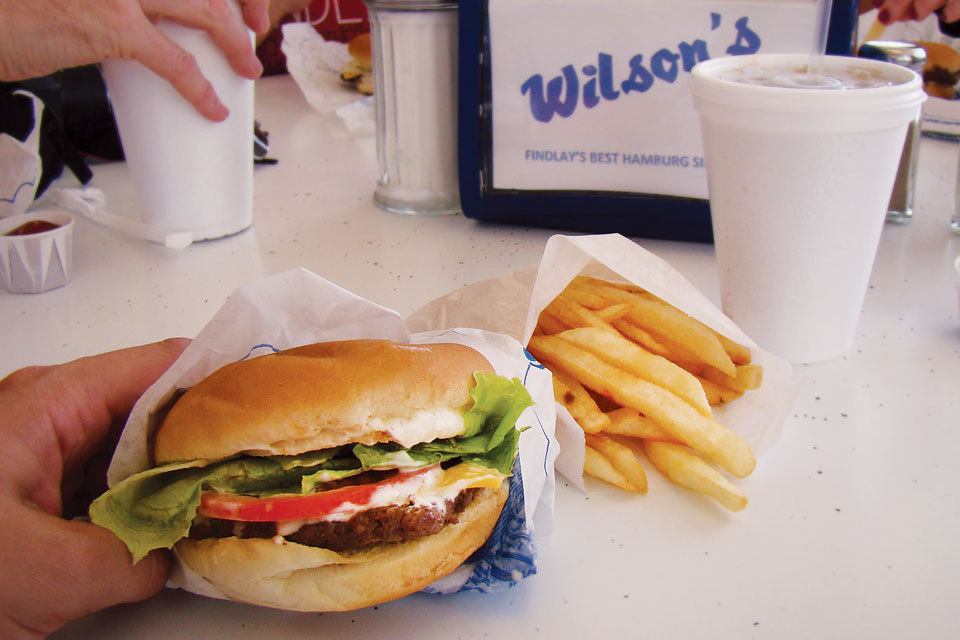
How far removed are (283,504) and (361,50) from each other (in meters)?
2.72

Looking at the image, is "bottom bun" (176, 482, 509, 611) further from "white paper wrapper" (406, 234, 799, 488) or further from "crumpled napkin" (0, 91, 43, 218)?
"crumpled napkin" (0, 91, 43, 218)

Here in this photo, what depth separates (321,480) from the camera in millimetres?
837

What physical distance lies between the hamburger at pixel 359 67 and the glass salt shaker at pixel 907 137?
74.0 inches

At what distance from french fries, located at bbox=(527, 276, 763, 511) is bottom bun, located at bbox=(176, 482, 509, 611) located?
0.32 m

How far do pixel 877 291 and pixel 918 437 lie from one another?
57cm

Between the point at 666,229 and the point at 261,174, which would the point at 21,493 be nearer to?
the point at 666,229

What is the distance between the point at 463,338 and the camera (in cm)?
104

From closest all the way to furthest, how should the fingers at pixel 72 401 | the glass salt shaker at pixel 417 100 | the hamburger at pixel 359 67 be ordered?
the fingers at pixel 72 401 → the glass salt shaker at pixel 417 100 → the hamburger at pixel 359 67

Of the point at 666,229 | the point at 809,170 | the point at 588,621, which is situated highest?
the point at 809,170

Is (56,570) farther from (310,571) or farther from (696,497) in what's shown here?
(696,497)

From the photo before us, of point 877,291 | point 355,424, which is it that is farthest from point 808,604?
point 877,291

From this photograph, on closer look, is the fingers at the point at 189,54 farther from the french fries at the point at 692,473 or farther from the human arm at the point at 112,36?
the french fries at the point at 692,473

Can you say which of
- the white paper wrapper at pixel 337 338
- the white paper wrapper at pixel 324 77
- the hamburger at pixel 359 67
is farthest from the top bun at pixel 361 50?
the white paper wrapper at pixel 337 338

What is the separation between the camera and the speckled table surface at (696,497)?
862 millimetres
